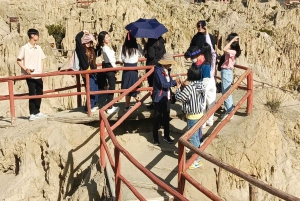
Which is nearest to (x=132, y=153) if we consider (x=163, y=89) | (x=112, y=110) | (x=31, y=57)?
(x=163, y=89)

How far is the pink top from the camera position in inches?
291

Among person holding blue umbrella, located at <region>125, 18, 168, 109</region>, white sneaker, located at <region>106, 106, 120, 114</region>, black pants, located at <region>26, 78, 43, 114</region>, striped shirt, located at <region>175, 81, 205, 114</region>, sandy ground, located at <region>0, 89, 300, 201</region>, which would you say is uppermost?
person holding blue umbrella, located at <region>125, 18, 168, 109</region>

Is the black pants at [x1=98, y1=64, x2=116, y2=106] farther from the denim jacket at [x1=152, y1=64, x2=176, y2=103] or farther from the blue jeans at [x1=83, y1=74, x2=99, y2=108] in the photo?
the denim jacket at [x1=152, y1=64, x2=176, y2=103]

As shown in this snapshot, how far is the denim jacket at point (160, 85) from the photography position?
644cm

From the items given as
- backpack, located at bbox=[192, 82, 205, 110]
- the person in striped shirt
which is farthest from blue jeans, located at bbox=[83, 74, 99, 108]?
backpack, located at bbox=[192, 82, 205, 110]

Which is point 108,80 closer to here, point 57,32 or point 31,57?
point 31,57

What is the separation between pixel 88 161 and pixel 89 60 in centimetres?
195

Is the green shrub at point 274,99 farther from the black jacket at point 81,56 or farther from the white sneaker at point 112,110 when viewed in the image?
the black jacket at point 81,56

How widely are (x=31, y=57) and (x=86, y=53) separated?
0.97 metres

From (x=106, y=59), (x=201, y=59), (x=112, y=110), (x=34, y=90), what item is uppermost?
(x=201, y=59)

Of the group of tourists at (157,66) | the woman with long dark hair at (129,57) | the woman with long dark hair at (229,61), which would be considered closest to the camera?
the group of tourists at (157,66)

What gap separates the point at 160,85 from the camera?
21.3 feet

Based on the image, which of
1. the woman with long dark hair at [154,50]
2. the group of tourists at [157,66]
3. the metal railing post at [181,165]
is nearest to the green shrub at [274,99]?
the group of tourists at [157,66]

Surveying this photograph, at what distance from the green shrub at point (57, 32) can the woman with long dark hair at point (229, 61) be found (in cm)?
2582
